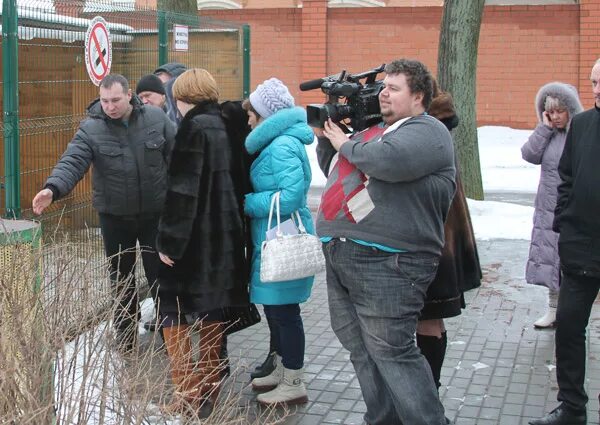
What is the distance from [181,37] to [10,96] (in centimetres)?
382

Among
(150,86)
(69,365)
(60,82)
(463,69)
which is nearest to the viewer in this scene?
(69,365)

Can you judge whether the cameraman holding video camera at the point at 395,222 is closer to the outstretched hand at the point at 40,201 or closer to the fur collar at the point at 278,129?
the fur collar at the point at 278,129

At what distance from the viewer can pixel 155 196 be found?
6027 mm

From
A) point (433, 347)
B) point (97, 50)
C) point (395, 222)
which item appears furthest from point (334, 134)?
point (97, 50)

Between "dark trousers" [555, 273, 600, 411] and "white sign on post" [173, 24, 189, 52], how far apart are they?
5.75m

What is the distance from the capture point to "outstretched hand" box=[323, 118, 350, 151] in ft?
13.7

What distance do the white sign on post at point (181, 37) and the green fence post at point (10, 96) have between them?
341 centimetres

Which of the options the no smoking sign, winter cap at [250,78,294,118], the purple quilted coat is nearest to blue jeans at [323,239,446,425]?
winter cap at [250,78,294,118]

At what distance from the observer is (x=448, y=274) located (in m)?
4.55

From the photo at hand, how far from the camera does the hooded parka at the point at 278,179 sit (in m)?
5.04

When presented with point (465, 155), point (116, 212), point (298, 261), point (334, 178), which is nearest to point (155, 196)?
point (116, 212)

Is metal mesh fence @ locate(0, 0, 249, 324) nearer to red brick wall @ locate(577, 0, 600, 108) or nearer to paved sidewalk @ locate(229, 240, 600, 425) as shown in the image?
paved sidewalk @ locate(229, 240, 600, 425)

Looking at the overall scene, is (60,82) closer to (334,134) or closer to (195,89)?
(195,89)

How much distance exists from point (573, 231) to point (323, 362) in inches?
78.5
